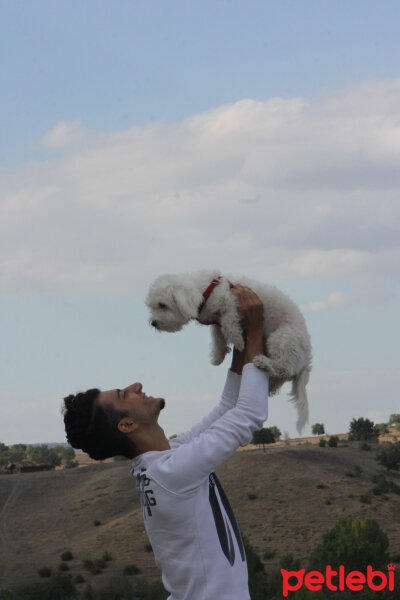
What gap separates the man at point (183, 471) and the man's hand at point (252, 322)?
121mm

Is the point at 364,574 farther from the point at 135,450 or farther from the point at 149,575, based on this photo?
the point at 135,450

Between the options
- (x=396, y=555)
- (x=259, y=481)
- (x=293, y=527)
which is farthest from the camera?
(x=259, y=481)

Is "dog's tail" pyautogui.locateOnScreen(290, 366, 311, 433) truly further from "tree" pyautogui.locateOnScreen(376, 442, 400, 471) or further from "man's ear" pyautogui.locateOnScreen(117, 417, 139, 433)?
"tree" pyautogui.locateOnScreen(376, 442, 400, 471)

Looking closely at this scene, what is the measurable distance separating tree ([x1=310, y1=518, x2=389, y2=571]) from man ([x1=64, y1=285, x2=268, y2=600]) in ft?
99.6

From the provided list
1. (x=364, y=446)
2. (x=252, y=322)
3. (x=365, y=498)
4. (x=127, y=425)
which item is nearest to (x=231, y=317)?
(x=252, y=322)

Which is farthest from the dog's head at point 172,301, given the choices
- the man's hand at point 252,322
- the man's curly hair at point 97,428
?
the man's curly hair at point 97,428

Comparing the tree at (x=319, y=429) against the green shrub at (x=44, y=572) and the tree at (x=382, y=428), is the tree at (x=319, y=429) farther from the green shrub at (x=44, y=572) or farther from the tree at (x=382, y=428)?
the green shrub at (x=44, y=572)

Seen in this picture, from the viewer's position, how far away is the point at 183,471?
173 inches

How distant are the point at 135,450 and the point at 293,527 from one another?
52.2 metres

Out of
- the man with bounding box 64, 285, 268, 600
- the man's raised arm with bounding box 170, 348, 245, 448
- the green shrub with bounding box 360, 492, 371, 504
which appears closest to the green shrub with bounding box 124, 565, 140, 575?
the green shrub with bounding box 360, 492, 371, 504

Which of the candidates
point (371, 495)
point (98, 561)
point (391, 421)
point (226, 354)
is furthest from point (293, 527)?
point (391, 421)

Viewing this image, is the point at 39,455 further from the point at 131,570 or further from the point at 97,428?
the point at 97,428

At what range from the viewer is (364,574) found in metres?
33.3

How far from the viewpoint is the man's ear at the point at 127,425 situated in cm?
474
